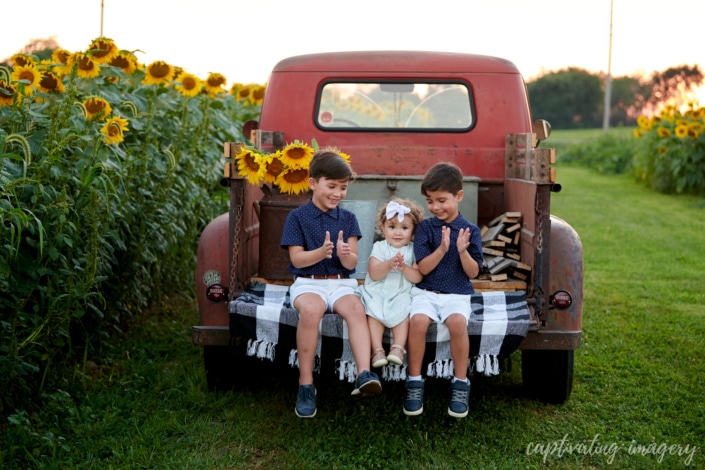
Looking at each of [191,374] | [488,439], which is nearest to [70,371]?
[191,374]

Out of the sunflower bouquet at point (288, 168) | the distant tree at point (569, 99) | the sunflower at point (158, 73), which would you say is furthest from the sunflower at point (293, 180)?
the distant tree at point (569, 99)

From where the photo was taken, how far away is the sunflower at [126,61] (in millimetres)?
5359

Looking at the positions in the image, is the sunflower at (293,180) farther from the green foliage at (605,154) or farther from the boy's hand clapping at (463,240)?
the green foliage at (605,154)

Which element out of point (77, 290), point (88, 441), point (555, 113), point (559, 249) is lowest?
point (88, 441)

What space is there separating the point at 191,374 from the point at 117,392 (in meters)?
0.48

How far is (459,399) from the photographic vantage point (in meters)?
3.67

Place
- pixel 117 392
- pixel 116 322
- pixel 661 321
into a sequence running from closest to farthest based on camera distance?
pixel 117 392 < pixel 116 322 < pixel 661 321

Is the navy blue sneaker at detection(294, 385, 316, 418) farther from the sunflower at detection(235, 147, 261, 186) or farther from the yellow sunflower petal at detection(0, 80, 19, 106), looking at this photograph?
the yellow sunflower petal at detection(0, 80, 19, 106)

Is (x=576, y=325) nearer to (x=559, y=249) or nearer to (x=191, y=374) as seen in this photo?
(x=559, y=249)

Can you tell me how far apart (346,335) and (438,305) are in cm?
46

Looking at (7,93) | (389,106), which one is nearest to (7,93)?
(7,93)

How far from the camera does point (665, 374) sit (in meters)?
4.93

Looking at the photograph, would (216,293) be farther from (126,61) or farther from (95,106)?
(126,61)

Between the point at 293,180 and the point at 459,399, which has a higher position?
the point at 293,180
